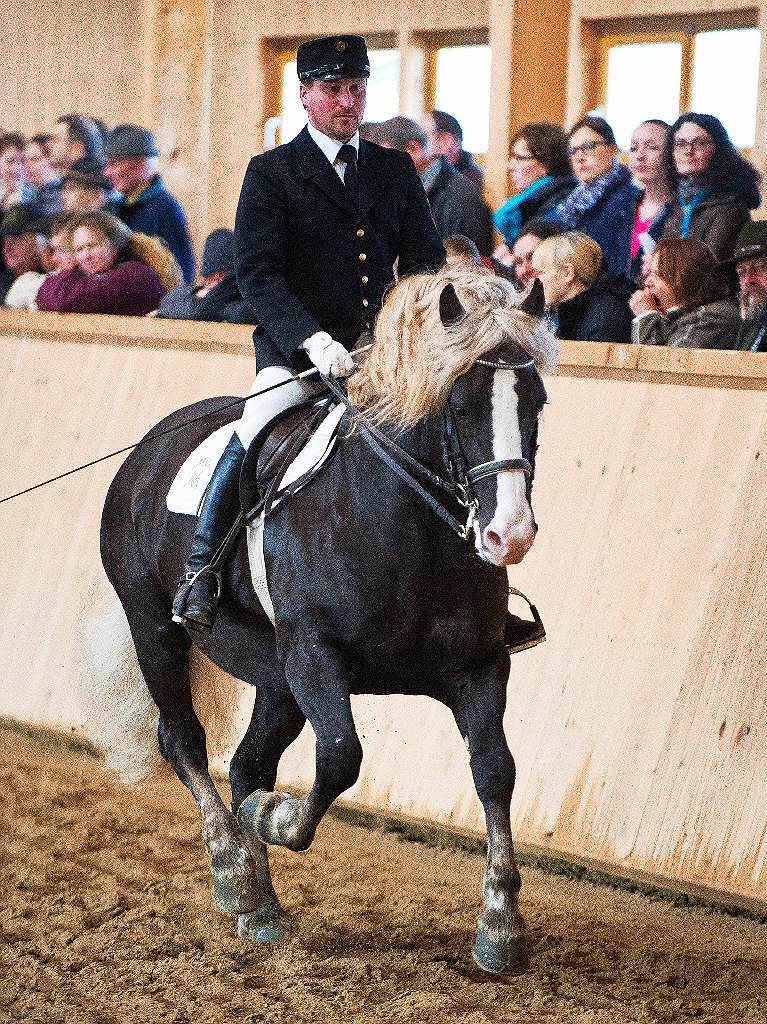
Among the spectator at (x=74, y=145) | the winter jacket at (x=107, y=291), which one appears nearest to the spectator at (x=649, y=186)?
the winter jacket at (x=107, y=291)

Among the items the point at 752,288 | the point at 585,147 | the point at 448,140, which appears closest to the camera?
the point at 752,288

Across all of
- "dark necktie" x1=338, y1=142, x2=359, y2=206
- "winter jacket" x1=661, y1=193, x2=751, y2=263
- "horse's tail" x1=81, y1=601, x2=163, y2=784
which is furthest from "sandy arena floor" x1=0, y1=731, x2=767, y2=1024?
"winter jacket" x1=661, y1=193, x2=751, y2=263

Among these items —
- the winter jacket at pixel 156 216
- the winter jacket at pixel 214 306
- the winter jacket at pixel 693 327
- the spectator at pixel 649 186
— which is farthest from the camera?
the winter jacket at pixel 156 216

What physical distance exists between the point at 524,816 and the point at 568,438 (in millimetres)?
1265

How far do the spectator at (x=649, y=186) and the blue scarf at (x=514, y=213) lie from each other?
46 cm

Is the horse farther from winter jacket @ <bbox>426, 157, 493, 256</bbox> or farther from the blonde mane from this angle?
winter jacket @ <bbox>426, 157, 493, 256</bbox>

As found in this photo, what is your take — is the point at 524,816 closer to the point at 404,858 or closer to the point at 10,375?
the point at 404,858

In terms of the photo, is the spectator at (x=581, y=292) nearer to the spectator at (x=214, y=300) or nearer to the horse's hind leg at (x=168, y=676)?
the spectator at (x=214, y=300)

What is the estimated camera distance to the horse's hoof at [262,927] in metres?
4.51

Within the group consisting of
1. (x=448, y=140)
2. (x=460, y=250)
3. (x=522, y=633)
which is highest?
(x=448, y=140)

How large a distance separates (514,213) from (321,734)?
412cm

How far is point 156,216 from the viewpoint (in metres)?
9.59

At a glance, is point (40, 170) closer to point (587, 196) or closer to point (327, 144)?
point (587, 196)

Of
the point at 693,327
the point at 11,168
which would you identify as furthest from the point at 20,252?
the point at 693,327
